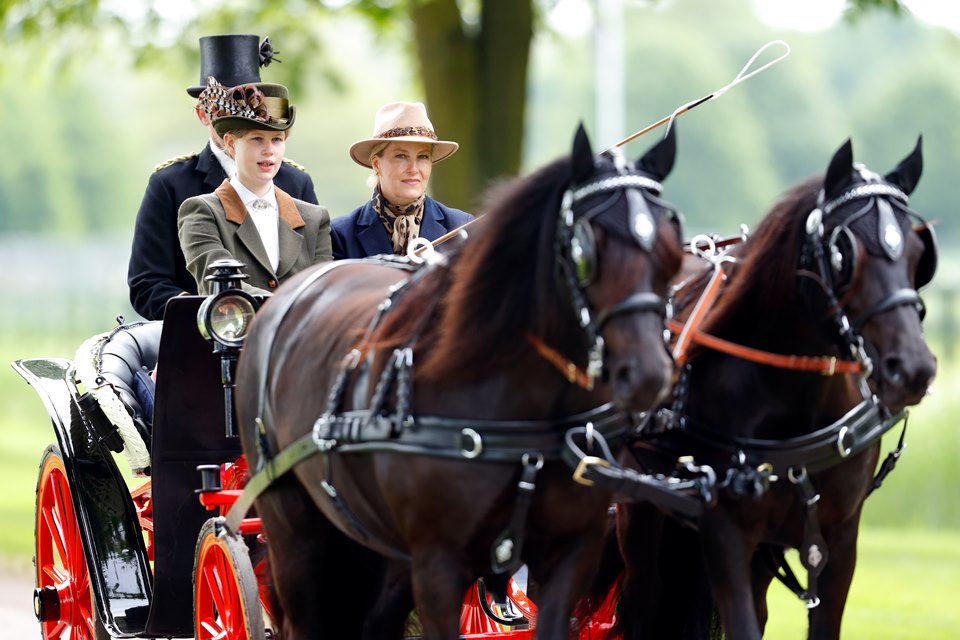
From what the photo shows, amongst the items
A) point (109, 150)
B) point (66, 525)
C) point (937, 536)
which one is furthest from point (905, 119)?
point (66, 525)

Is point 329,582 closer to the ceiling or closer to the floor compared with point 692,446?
closer to the floor

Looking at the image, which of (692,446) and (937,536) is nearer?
(692,446)

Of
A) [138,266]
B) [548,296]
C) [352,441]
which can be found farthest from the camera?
[138,266]

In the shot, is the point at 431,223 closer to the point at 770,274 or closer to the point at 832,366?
the point at 770,274

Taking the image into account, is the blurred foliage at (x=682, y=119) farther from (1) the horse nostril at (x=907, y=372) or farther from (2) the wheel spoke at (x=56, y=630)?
(1) the horse nostril at (x=907, y=372)

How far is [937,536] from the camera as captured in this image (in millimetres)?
11422

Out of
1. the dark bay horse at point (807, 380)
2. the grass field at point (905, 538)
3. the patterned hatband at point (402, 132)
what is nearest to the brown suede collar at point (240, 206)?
the patterned hatband at point (402, 132)

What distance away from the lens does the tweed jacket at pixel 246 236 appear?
5293 millimetres

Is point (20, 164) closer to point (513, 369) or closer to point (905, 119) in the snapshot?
point (905, 119)

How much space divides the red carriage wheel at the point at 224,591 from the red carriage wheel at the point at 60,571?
93cm

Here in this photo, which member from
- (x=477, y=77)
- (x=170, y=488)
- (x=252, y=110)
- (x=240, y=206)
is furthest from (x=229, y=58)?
(x=477, y=77)

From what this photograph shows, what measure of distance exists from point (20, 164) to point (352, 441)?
3982 centimetres

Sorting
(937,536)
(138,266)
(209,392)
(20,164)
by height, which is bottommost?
(937,536)

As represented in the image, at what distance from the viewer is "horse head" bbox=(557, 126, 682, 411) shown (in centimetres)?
342
